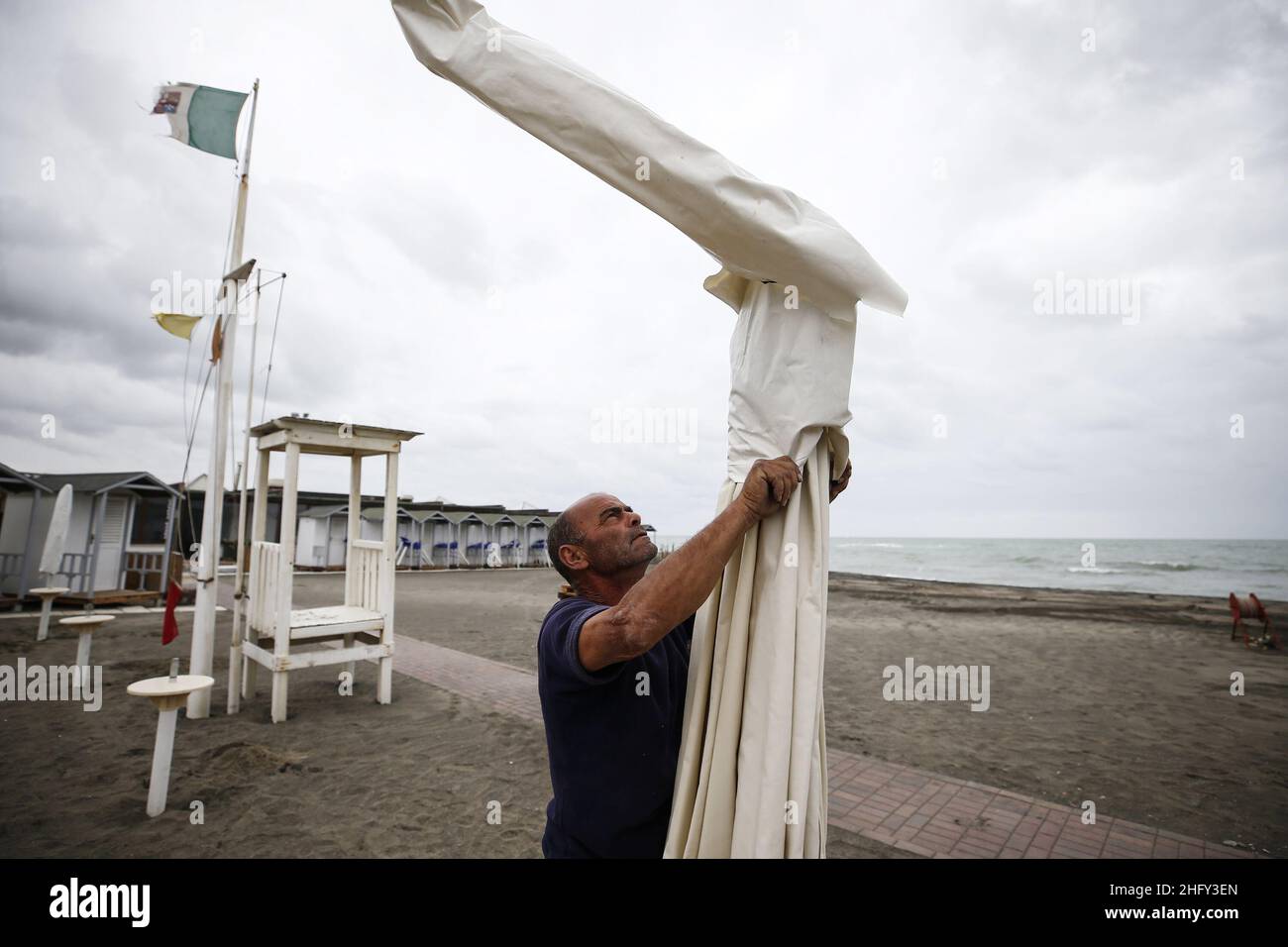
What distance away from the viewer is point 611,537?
1825 millimetres

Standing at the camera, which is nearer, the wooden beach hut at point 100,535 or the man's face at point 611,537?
the man's face at point 611,537

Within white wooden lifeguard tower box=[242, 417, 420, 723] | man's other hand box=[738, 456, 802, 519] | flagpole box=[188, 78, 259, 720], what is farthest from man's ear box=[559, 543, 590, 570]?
flagpole box=[188, 78, 259, 720]

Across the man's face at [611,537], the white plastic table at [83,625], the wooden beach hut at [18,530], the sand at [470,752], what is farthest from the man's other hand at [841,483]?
the wooden beach hut at [18,530]

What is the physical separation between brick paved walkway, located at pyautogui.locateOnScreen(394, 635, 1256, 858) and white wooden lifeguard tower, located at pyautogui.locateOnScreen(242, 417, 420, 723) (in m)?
5.32

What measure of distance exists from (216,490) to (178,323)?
2.34 m

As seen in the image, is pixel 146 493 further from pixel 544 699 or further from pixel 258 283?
pixel 544 699

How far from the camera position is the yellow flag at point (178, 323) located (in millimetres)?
7184

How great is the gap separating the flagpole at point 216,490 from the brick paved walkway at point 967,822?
633cm

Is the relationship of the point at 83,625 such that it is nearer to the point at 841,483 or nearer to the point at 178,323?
the point at 178,323

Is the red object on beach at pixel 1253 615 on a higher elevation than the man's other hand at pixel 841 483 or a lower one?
lower

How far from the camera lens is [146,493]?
1606cm

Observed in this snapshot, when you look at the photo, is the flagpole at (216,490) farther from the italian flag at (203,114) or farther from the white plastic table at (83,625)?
the white plastic table at (83,625)

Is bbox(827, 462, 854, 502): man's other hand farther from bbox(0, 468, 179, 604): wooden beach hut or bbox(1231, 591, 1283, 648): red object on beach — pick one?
bbox(0, 468, 179, 604): wooden beach hut

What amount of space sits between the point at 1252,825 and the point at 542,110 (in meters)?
6.61
